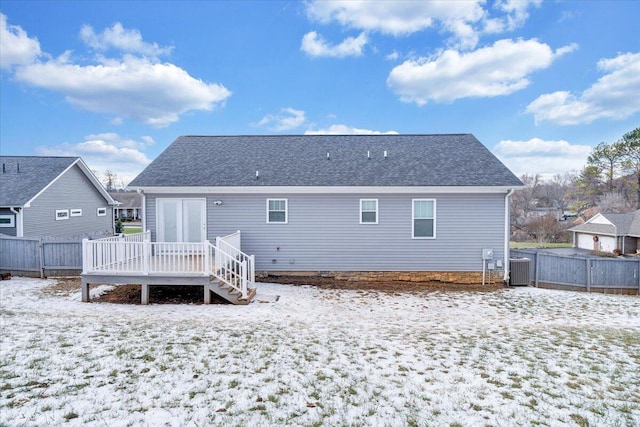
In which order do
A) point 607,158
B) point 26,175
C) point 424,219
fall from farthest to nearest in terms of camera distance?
point 607,158 → point 26,175 → point 424,219

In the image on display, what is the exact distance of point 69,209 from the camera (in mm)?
16844

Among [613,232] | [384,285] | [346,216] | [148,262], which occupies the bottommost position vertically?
[384,285]

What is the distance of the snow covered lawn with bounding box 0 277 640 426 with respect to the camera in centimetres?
320

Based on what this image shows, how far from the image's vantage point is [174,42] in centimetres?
1592

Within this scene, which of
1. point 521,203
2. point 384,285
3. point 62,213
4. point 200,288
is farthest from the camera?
point 521,203

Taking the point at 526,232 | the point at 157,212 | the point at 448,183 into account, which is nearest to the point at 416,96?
the point at 448,183

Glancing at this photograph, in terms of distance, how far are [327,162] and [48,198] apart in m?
14.3

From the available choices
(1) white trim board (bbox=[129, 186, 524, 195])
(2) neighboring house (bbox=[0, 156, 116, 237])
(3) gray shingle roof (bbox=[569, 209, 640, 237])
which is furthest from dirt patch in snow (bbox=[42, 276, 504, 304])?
(3) gray shingle roof (bbox=[569, 209, 640, 237])

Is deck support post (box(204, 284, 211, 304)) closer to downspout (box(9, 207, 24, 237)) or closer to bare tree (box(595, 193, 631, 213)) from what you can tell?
downspout (box(9, 207, 24, 237))

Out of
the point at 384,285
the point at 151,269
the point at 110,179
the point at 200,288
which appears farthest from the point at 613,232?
the point at 110,179

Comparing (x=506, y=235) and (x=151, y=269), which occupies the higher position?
(x=506, y=235)

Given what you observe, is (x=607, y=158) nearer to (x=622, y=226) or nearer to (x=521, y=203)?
(x=622, y=226)

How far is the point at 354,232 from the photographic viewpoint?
1047cm

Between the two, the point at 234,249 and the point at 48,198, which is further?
the point at 48,198
